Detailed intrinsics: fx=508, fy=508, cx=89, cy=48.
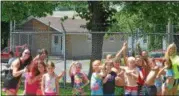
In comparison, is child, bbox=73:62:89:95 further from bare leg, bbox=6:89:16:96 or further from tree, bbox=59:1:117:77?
tree, bbox=59:1:117:77

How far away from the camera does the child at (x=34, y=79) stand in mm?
10867

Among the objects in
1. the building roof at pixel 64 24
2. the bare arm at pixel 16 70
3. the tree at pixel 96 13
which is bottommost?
the building roof at pixel 64 24

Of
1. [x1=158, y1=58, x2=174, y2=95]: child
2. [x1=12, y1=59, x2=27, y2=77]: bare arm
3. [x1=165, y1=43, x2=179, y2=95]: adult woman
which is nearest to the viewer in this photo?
[x1=12, y1=59, x2=27, y2=77]: bare arm

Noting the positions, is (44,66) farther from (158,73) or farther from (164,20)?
(164,20)

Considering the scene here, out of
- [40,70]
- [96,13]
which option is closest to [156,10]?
[96,13]

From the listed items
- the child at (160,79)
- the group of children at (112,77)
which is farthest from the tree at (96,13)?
the group of children at (112,77)

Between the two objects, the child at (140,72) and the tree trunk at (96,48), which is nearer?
the child at (140,72)

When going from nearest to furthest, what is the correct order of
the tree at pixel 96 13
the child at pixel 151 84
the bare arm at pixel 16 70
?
the bare arm at pixel 16 70 → the child at pixel 151 84 → the tree at pixel 96 13

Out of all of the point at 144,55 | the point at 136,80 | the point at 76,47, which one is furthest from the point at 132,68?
the point at 76,47

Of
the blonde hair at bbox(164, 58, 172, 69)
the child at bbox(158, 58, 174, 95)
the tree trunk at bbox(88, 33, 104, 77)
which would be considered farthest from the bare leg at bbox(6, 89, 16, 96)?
the tree trunk at bbox(88, 33, 104, 77)

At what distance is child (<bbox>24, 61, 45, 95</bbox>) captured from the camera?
10.9 metres

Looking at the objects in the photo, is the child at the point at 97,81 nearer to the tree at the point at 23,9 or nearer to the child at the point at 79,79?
the child at the point at 79,79

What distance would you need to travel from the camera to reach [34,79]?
35.7 ft

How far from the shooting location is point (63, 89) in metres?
16.9
